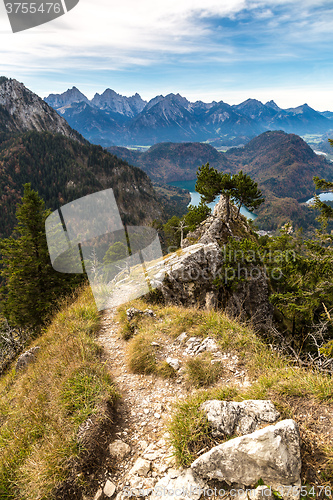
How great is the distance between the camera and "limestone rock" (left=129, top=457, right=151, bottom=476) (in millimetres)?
3895

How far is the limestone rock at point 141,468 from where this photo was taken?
389 centimetres

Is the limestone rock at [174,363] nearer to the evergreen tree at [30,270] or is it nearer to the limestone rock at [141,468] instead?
the limestone rock at [141,468]

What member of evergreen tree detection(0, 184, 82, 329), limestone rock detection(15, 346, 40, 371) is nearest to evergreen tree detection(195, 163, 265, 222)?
evergreen tree detection(0, 184, 82, 329)

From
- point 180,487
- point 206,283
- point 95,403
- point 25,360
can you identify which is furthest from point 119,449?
point 206,283

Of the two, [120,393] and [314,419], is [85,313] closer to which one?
[120,393]

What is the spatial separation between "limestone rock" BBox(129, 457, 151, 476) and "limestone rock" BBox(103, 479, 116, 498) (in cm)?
33

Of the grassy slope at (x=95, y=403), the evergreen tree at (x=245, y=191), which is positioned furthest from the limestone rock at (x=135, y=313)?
the evergreen tree at (x=245, y=191)

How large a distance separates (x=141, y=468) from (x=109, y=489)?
21.4 inches

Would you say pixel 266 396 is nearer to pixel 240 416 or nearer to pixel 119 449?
pixel 240 416

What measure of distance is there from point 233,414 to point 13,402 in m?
5.84

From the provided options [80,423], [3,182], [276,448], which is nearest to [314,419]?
[276,448]

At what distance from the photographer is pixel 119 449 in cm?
430

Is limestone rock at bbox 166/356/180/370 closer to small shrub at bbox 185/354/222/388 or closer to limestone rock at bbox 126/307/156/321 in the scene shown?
small shrub at bbox 185/354/222/388

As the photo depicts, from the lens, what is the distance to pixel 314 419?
379 centimetres
